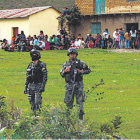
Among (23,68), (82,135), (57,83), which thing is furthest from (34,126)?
(23,68)

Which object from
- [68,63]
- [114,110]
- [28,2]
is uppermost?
[28,2]

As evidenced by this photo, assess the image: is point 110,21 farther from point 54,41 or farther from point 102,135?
point 102,135

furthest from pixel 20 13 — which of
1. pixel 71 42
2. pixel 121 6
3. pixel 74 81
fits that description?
pixel 74 81

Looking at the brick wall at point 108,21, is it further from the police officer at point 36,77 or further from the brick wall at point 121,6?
the police officer at point 36,77

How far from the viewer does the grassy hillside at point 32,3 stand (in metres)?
67.1

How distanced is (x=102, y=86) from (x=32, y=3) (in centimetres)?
5417

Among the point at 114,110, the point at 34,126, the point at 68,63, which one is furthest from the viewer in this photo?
the point at 114,110

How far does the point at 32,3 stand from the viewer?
69.8 metres

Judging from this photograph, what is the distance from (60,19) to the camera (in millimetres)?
42750

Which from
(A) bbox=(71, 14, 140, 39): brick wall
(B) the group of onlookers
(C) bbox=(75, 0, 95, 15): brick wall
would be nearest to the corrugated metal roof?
(C) bbox=(75, 0, 95, 15): brick wall

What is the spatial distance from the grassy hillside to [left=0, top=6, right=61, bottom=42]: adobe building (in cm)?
1907

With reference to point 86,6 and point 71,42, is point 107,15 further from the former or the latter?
point 71,42

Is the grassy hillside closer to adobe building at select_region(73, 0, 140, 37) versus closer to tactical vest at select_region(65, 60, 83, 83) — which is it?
adobe building at select_region(73, 0, 140, 37)

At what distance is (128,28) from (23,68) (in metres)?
20.0
